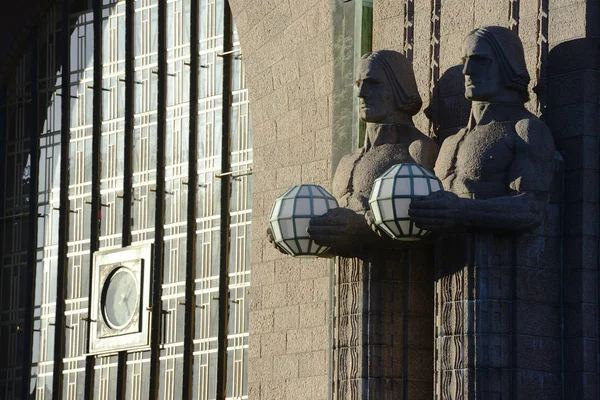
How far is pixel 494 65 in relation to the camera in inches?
499

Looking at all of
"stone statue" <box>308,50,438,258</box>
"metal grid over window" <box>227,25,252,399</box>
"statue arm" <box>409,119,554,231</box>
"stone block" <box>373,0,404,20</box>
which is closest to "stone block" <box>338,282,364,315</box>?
"stone statue" <box>308,50,438,258</box>

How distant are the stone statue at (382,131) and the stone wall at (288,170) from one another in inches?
78.6

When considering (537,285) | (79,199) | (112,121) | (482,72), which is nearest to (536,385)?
(537,285)

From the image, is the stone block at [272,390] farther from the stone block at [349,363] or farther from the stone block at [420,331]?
the stone block at [420,331]

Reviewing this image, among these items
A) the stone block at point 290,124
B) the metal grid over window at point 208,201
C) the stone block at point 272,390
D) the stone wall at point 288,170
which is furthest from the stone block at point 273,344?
the metal grid over window at point 208,201

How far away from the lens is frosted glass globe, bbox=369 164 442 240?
40.3 ft

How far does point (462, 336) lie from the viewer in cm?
1218

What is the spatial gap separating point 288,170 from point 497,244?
14.3 ft

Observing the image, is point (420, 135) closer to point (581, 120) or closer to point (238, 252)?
point (581, 120)

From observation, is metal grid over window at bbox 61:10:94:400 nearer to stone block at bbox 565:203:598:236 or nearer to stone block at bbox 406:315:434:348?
stone block at bbox 406:315:434:348

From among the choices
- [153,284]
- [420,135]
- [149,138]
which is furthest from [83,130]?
[420,135]

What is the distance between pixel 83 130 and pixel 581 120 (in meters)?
9.98

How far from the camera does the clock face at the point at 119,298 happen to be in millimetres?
19734

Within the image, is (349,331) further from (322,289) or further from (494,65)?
(322,289)
